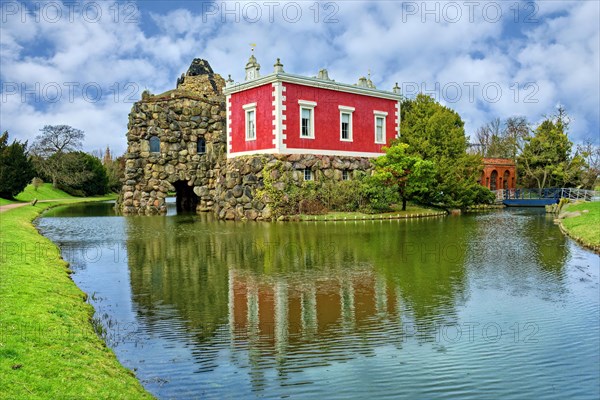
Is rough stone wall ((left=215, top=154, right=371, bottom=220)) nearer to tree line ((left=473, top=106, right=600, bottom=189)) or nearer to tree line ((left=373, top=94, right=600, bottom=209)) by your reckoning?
tree line ((left=373, top=94, right=600, bottom=209))

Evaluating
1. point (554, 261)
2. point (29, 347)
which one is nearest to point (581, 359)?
point (29, 347)

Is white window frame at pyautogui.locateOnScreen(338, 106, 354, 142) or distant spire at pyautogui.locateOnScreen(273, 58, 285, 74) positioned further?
white window frame at pyautogui.locateOnScreen(338, 106, 354, 142)

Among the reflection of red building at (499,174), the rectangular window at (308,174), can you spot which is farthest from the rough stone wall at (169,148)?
the reflection of red building at (499,174)

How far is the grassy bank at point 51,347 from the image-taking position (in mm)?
5391

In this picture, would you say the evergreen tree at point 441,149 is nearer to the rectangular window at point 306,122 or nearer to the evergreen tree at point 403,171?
the evergreen tree at point 403,171

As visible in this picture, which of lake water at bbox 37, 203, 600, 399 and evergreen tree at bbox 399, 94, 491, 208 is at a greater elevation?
evergreen tree at bbox 399, 94, 491, 208

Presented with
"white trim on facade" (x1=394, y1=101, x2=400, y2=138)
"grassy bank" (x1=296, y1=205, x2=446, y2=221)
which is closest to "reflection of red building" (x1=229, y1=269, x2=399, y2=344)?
"grassy bank" (x1=296, y1=205, x2=446, y2=221)

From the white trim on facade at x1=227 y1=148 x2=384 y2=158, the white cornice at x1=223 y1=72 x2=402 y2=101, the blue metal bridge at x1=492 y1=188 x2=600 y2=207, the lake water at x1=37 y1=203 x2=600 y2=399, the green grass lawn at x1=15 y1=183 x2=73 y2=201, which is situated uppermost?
the white cornice at x1=223 y1=72 x2=402 y2=101

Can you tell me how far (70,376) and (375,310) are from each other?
17.6 feet

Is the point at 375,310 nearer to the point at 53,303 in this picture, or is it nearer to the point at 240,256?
the point at 53,303

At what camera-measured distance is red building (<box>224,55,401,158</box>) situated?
95.0 ft

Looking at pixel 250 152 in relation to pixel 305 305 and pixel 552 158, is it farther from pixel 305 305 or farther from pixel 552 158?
pixel 552 158

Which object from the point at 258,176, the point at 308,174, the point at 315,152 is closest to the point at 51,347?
the point at 258,176

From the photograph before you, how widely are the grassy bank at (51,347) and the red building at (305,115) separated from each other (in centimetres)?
1942
